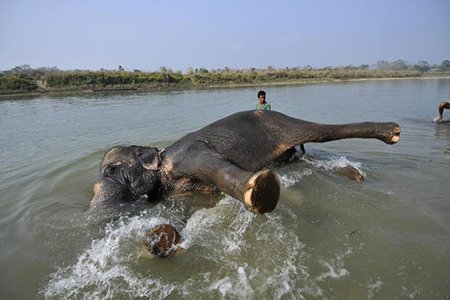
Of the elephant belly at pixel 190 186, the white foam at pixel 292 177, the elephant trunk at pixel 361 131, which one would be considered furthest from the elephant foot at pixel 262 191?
the white foam at pixel 292 177

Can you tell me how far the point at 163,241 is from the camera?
376cm

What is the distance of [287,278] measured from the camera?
11.3ft

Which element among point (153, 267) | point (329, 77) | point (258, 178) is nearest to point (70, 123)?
point (153, 267)

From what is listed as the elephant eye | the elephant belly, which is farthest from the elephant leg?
the elephant eye

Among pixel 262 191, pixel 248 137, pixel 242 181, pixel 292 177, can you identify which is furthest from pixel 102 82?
pixel 262 191

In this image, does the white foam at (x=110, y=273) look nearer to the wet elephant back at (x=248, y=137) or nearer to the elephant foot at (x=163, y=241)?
the elephant foot at (x=163, y=241)

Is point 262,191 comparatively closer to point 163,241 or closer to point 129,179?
point 163,241

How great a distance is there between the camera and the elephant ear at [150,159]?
5027 millimetres

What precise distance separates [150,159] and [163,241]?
162cm

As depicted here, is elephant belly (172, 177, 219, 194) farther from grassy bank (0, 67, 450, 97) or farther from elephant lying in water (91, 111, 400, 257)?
grassy bank (0, 67, 450, 97)

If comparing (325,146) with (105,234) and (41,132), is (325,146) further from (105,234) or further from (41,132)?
(41,132)

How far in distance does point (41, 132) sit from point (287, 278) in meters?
12.8

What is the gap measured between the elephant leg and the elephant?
2 cm

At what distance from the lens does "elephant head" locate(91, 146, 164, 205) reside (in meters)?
4.79
